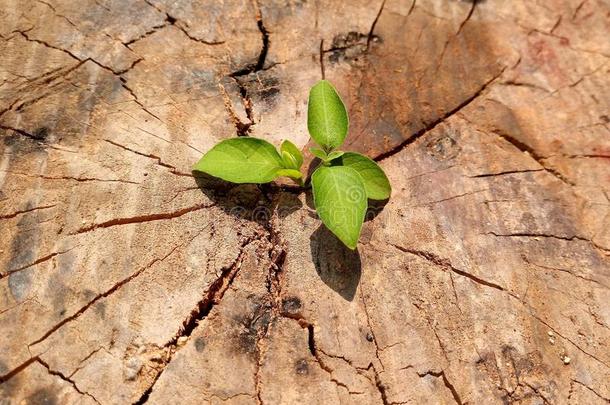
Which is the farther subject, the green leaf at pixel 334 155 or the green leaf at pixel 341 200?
the green leaf at pixel 334 155

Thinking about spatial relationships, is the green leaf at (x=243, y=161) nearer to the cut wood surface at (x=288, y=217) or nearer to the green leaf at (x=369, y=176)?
the cut wood surface at (x=288, y=217)

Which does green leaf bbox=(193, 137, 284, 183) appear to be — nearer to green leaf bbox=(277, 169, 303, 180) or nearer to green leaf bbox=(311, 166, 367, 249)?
green leaf bbox=(277, 169, 303, 180)

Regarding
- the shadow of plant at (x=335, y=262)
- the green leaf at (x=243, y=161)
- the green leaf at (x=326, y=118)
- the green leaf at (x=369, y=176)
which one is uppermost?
the green leaf at (x=326, y=118)

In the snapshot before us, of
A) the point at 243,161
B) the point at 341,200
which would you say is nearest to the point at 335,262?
the point at 341,200

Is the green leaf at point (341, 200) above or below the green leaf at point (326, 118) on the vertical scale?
below

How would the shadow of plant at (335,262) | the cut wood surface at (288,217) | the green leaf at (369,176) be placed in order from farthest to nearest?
the green leaf at (369,176), the shadow of plant at (335,262), the cut wood surface at (288,217)

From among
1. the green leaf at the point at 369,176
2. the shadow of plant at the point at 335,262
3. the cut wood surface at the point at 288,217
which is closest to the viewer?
the cut wood surface at the point at 288,217

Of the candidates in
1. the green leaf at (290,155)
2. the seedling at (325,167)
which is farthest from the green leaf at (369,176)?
the green leaf at (290,155)

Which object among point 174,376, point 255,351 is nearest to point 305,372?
point 255,351
